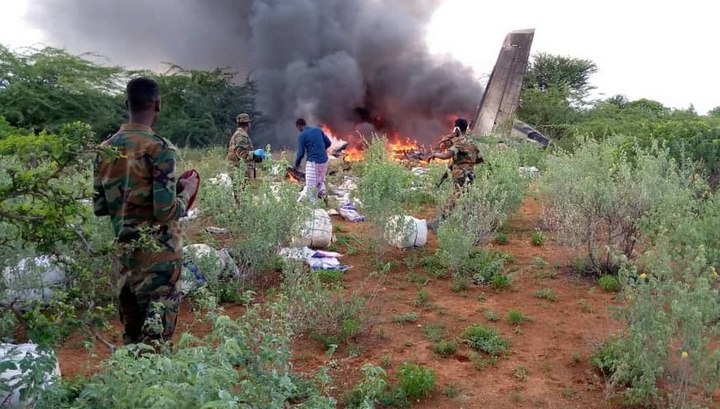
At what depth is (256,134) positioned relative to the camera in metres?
16.8

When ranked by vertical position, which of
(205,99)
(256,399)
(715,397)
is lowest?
(715,397)

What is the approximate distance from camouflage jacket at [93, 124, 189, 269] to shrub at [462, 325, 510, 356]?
2422 mm

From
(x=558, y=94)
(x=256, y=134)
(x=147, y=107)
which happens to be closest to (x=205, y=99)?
(x=256, y=134)

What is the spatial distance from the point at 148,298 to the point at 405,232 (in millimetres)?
4008

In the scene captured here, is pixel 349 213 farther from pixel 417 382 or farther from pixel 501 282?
pixel 417 382

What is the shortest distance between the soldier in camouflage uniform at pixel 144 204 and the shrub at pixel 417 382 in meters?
1.46

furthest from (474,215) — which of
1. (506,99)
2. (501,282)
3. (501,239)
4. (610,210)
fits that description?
(506,99)

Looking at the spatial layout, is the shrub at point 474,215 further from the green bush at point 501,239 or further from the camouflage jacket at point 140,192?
the camouflage jacket at point 140,192

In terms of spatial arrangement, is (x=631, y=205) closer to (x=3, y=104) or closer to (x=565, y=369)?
(x=565, y=369)

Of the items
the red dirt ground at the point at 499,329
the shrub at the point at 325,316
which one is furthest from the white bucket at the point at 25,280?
the shrub at the point at 325,316

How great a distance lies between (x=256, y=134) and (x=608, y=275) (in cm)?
1237

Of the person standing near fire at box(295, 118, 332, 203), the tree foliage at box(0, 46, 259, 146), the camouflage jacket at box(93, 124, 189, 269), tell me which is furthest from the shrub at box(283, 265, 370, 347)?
the tree foliage at box(0, 46, 259, 146)

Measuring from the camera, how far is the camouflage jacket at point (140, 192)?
292cm

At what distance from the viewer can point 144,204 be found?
9.82 ft
